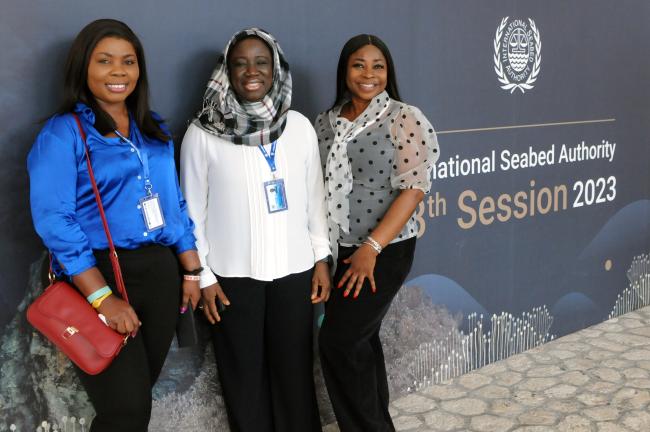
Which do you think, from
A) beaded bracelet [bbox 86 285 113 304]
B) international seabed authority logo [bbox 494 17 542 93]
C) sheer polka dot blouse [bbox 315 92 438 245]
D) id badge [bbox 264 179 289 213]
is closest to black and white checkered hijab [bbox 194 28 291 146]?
id badge [bbox 264 179 289 213]

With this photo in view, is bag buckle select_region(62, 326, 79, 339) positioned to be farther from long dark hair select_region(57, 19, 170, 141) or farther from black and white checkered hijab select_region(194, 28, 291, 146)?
black and white checkered hijab select_region(194, 28, 291, 146)

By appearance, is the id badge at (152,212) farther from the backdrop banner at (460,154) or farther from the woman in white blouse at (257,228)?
the backdrop banner at (460,154)

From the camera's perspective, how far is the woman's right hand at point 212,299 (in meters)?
2.37

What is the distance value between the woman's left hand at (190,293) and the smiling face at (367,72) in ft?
3.02

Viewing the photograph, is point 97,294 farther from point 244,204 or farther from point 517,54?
point 517,54

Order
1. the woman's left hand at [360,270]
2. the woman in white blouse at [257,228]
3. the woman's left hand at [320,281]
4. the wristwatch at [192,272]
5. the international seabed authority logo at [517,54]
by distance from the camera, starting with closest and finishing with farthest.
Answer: the wristwatch at [192,272]
the woman in white blouse at [257,228]
the woman's left hand at [360,270]
the woman's left hand at [320,281]
the international seabed authority logo at [517,54]

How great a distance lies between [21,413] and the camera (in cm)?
227

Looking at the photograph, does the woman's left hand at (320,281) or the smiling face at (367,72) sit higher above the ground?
the smiling face at (367,72)

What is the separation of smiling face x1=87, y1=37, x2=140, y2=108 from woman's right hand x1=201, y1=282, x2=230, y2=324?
0.75 m

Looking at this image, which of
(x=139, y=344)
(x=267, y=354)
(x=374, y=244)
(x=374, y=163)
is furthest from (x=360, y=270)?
(x=139, y=344)

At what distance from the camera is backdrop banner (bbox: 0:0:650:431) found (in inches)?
87.7

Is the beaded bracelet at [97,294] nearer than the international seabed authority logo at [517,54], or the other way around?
the beaded bracelet at [97,294]

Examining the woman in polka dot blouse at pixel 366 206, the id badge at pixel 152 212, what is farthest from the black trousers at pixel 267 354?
the id badge at pixel 152 212

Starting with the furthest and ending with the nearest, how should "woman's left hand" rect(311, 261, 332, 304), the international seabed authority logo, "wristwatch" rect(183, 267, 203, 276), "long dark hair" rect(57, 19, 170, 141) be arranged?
the international seabed authority logo → "woman's left hand" rect(311, 261, 332, 304) → "wristwatch" rect(183, 267, 203, 276) → "long dark hair" rect(57, 19, 170, 141)
